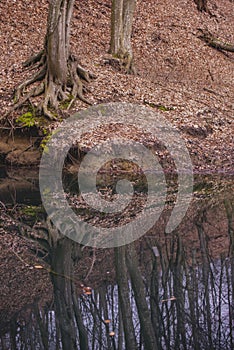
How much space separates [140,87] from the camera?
15.5 m

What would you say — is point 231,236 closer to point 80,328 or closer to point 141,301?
point 141,301

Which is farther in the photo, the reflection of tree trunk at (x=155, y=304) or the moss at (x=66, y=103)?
the moss at (x=66, y=103)

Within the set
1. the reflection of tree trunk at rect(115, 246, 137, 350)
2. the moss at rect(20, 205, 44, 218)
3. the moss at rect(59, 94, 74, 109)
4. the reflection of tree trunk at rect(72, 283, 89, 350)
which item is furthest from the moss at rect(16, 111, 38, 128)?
the reflection of tree trunk at rect(72, 283, 89, 350)

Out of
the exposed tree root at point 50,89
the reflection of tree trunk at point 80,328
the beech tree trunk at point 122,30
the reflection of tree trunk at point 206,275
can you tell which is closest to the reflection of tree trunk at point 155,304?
the reflection of tree trunk at point 206,275

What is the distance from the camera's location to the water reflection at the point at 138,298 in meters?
4.64

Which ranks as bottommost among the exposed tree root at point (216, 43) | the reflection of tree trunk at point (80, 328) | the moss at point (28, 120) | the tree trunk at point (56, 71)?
the reflection of tree trunk at point (80, 328)

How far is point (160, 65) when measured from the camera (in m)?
18.7

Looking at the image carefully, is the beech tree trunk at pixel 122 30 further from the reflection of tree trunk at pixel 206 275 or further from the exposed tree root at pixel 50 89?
the reflection of tree trunk at pixel 206 275

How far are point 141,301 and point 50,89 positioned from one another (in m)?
9.27

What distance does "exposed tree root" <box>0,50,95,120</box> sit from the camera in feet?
44.0

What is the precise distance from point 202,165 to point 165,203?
143 inches

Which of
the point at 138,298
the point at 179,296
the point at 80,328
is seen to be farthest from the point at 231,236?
the point at 80,328

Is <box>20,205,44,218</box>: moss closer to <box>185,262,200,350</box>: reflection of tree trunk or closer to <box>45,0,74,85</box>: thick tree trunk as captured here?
<box>185,262,200,350</box>: reflection of tree trunk

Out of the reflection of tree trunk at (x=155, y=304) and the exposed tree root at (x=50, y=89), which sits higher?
the exposed tree root at (x=50, y=89)
